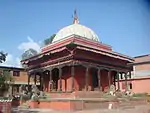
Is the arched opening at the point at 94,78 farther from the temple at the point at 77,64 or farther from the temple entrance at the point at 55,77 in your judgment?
the temple entrance at the point at 55,77

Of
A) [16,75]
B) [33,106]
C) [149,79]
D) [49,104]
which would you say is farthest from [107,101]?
[16,75]

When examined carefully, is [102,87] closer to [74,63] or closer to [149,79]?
[74,63]

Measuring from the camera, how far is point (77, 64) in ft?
85.3

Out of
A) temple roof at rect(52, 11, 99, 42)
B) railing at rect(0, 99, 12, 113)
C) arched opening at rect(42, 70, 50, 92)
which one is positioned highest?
temple roof at rect(52, 11, 99, 42)

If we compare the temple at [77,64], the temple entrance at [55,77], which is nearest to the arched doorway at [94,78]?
the temple at [77,64]

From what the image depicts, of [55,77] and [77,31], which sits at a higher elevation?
[77,31]

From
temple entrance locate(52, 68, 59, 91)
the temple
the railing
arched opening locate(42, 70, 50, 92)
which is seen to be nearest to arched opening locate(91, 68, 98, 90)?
the temple

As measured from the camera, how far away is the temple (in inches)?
1043

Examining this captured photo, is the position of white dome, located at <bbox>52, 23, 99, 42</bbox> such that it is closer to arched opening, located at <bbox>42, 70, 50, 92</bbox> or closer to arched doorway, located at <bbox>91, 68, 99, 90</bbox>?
arched opening, located at <bbox>42, 70, 50, 92</bbox>

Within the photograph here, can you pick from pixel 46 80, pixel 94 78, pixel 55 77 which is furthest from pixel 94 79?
pixel 46 80

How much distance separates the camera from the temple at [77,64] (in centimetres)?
2649

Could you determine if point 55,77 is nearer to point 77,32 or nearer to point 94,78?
point 94,78

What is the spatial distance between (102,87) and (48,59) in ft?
Result: 25.7

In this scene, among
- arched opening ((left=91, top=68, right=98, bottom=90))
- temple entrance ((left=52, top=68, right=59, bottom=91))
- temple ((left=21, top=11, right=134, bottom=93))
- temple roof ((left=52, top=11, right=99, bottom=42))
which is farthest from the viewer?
temple roof ((left=52, top=11, right=99, bottom=42))
